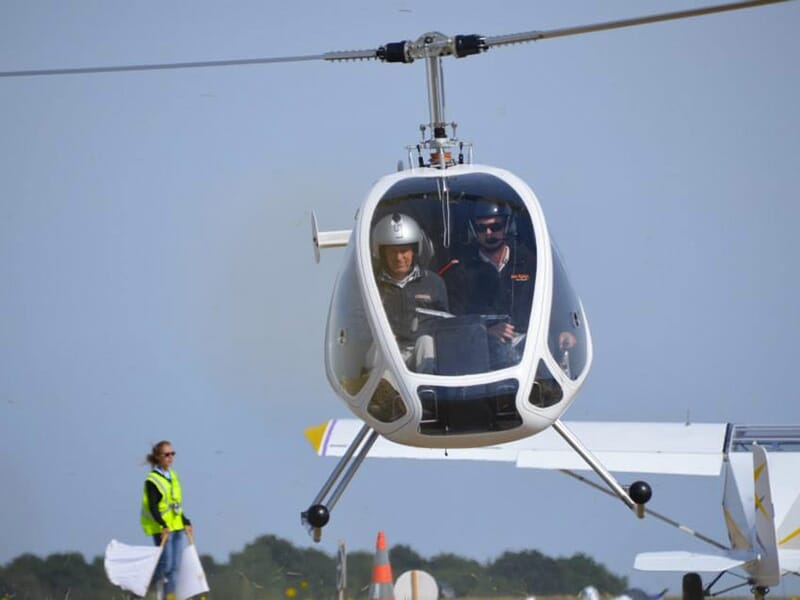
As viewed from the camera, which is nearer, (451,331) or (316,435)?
(451,331)

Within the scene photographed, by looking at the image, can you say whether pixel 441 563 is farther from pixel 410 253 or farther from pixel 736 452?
pixel 410 253

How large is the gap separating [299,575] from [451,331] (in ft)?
30.7

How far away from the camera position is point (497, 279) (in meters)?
13.8

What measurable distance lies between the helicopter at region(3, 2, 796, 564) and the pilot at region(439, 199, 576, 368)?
0.03 meters

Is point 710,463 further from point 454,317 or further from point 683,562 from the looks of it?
point 454,317

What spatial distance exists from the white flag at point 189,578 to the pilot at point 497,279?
428 centimetres

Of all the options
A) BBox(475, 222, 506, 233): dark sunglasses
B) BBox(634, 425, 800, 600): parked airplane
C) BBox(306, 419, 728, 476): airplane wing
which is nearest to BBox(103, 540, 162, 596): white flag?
BBox(306, 419, 728, 476): airplane wing

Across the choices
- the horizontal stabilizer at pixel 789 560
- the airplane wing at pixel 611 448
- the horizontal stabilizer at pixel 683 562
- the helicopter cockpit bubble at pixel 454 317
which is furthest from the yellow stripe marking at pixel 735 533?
the helicopter cockpit bubble at pixel 454 317

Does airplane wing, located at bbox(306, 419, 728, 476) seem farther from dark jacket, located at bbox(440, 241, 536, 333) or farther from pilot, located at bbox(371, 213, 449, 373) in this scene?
dark jacket, located at bbox(440, 241, 536, 333)

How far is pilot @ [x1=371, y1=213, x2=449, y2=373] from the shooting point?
13.5m

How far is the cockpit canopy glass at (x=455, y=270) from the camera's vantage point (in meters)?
13.5

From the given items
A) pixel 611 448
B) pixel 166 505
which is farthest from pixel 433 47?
pixel 611 448

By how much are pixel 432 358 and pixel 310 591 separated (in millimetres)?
8232

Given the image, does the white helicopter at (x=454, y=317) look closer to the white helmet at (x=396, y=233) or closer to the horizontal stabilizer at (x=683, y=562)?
the white helmet at (x=396, y=233)
